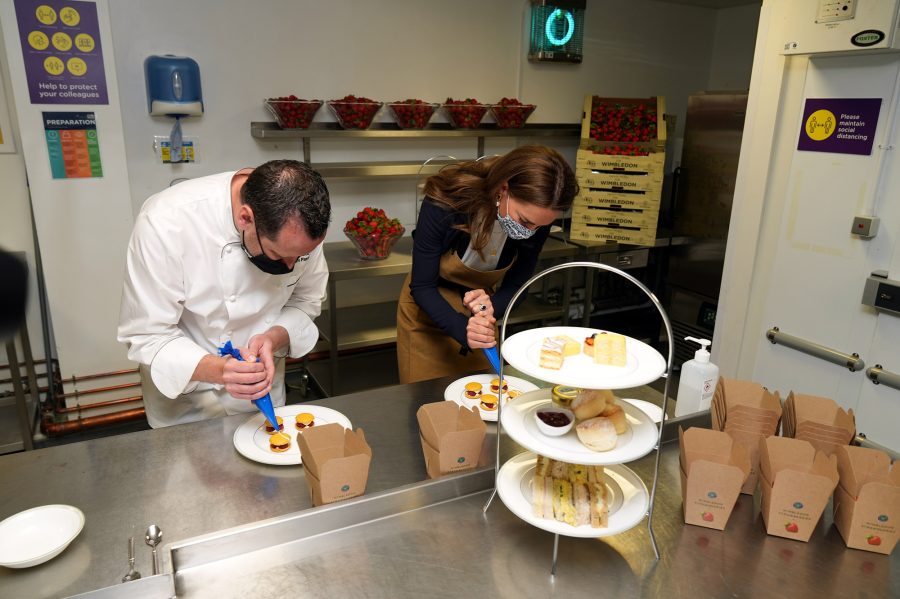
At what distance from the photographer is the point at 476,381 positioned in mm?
1823

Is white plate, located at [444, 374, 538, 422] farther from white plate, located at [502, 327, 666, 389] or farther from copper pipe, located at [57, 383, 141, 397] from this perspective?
copper pipe, located at [57, 383, 141, 397]

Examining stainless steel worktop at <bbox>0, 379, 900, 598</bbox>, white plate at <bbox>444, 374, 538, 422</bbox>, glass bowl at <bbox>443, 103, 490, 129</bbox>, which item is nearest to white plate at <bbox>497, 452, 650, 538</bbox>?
stainless steel worktop at <bbox>0, 379, 900, 598</bbox>

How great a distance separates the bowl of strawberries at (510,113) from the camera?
3869mm

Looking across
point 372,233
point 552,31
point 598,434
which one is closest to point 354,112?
point 372,233

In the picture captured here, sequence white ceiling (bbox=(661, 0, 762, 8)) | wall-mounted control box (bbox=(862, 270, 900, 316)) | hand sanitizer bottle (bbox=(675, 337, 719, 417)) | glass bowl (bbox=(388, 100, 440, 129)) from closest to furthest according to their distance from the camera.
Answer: hand sanitizer bottle (bbox=(675, 337, 719, 417))
wall-mounted control box (bbox=(862, 270, 900, 316))
glass bowl (bbox=(388, 100, 440, 129))
white ceiling (bbox=(661, 0, 762, 8))

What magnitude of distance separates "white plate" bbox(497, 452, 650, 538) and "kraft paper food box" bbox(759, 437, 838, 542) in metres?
0.26

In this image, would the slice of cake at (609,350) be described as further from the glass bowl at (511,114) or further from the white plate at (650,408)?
the glass bowl at (511,114)

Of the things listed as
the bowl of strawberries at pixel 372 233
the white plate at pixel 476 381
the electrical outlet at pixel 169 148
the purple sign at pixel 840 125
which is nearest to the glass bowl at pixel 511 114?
the bowl of strawberries at pixel 372 233

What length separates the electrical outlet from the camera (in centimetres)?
321

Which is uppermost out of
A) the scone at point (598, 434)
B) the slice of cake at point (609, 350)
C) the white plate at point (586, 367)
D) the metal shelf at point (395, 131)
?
the metal shelf at point (395, 131)

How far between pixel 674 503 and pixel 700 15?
15.0ft

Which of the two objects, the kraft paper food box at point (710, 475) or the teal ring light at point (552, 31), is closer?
the kraft paper food box at point (710, 475)

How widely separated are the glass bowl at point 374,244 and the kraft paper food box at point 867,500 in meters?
2.42

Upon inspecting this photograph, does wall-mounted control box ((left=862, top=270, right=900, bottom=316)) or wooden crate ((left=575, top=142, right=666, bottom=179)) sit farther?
wooden crate ((left=575, top=142, right=666, bottom=179))
